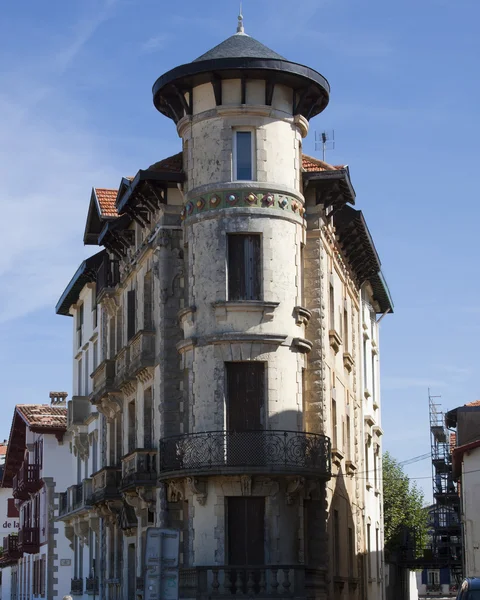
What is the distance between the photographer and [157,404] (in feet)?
115

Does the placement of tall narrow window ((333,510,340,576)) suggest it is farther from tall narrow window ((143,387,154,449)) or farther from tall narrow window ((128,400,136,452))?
tall narrow window ((128,400,136,452))

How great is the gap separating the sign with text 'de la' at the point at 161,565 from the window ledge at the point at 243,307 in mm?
14821

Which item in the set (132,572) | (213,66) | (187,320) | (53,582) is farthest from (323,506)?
(53,582)

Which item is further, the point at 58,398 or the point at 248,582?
the point at 58,398

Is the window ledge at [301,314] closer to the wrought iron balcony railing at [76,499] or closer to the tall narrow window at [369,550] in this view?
the wrought iron balcony railing at [76,499]

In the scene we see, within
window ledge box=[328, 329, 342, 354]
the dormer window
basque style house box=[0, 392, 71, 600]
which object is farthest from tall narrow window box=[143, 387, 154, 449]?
basque style house box=[0, 392, 71, 600]

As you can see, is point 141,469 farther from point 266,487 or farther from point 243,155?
point 243,155

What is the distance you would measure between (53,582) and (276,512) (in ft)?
94.9

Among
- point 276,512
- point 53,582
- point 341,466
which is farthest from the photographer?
point 53,582

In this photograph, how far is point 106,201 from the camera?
1756 inches

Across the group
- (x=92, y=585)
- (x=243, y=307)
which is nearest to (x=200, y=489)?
(x=243, y=307)

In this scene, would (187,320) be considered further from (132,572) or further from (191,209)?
(132,572)

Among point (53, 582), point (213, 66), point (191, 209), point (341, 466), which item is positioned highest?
point (213, 66)

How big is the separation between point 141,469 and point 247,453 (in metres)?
4.96
